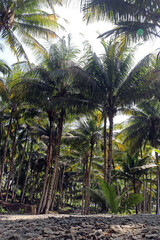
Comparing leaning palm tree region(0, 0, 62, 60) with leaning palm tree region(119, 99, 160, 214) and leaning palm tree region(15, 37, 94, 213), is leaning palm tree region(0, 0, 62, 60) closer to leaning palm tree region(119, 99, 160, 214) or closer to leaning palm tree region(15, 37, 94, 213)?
leaning palm tree region(15, 37, 94, 213)

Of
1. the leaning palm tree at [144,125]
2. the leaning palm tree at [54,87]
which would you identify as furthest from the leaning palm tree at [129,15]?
the leaning palm tree at [144,125]

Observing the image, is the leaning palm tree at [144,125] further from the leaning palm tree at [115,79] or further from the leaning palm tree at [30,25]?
the leaning palm tree at [30,25]

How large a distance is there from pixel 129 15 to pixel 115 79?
3.95 m

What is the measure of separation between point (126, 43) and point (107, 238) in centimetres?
870

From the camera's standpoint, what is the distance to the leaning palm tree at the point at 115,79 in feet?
39.9

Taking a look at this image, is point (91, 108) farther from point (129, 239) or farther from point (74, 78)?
point (129, 239)

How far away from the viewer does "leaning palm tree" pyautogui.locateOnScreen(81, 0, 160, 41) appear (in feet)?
27.7

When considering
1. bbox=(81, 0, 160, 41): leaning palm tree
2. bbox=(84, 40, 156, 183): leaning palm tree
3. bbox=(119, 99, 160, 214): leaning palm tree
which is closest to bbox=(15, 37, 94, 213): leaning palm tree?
bbox=(84, 40, 156, 183): leaning palm tree

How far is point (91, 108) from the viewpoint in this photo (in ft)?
43.8

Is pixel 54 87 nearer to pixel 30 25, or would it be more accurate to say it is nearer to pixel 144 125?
pixel 30 25

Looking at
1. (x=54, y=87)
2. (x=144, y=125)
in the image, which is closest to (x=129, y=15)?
(x=54, y=87)

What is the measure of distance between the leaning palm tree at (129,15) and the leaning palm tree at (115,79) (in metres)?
2.37

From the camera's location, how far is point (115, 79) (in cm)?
1260

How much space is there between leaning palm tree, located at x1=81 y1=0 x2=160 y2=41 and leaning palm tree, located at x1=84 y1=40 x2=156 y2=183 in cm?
237
